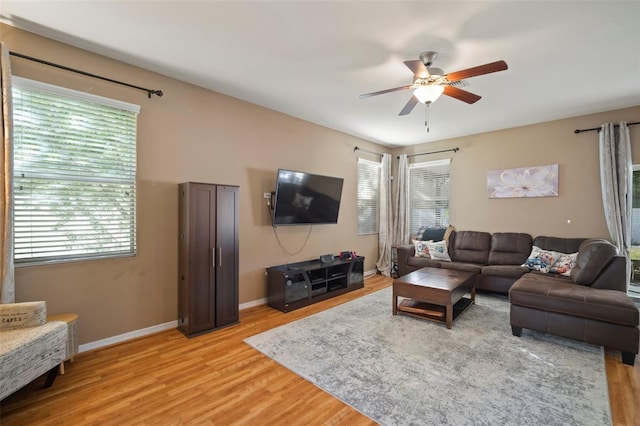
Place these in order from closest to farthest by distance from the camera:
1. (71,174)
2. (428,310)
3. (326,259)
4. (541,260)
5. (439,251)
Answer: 1. (71,174)
2. (428,310)
3. (541,260)
4. (326,259)
5. (439,251)

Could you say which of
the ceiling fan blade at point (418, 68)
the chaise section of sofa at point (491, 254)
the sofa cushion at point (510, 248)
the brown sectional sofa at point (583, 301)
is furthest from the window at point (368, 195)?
the ceiling fan blade at point (418, 68)

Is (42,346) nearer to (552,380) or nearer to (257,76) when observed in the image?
(257,76)

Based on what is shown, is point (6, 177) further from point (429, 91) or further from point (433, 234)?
point (433, 234)

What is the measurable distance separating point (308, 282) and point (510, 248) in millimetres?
3484

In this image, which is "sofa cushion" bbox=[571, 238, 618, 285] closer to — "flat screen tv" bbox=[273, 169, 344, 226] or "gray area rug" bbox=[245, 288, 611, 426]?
"gray area rug" bbox=[245, 288, 611, 426]

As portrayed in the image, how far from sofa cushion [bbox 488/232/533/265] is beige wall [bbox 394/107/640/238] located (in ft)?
0.72

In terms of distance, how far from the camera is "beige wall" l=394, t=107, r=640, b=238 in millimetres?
4367

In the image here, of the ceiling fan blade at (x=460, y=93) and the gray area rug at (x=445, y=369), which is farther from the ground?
the ceiling fan blade at (x=460, y=93)

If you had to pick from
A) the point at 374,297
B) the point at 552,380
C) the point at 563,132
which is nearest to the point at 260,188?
the point at 374,297

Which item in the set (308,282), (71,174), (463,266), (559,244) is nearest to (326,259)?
(308,282)

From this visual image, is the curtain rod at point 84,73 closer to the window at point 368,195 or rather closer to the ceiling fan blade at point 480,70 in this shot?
the ceiling fan blade at point 480,70

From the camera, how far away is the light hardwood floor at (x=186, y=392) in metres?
1.88

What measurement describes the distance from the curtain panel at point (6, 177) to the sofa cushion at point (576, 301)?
4.63m

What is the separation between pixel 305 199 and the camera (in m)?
4.48
